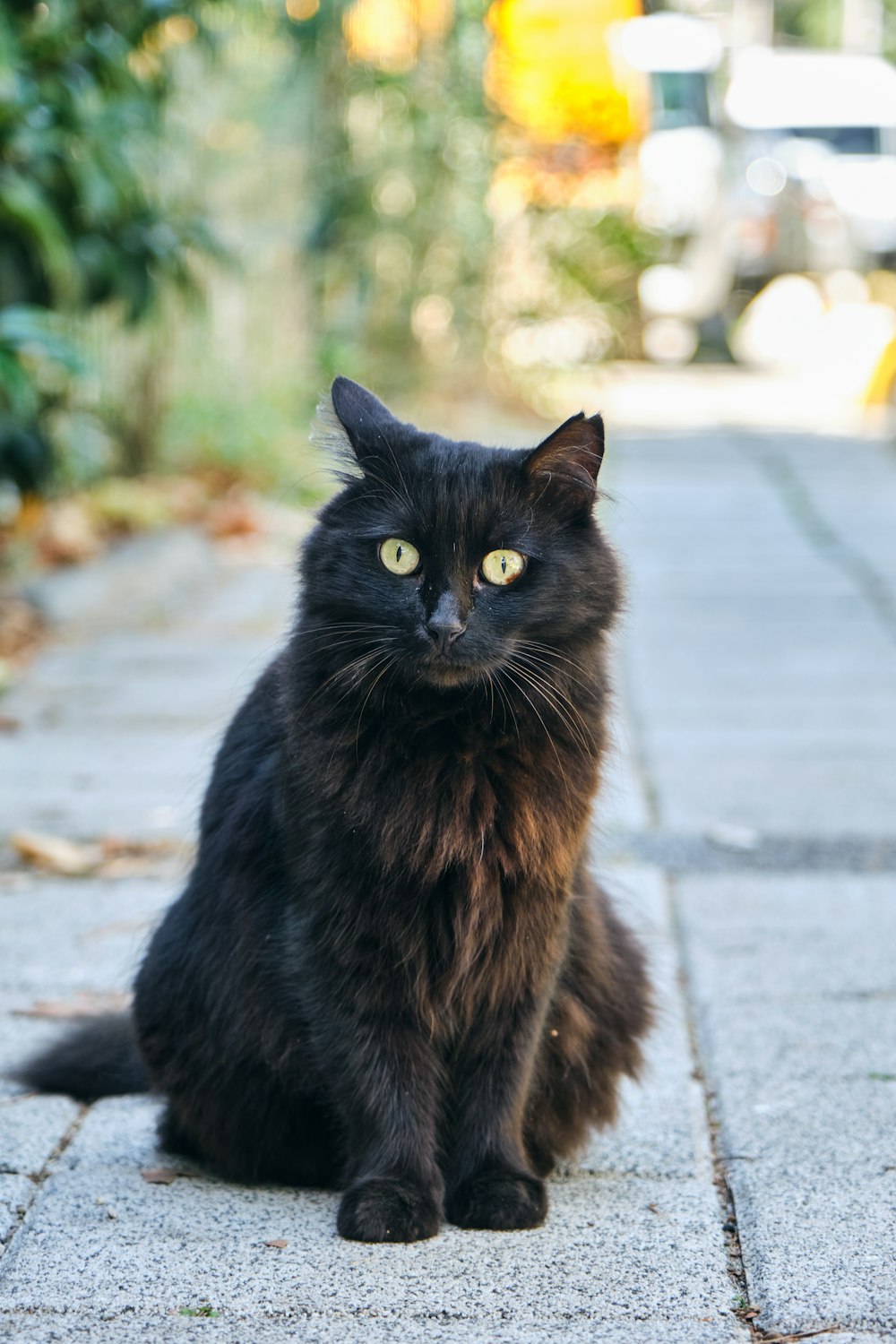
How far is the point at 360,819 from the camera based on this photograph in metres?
2.06

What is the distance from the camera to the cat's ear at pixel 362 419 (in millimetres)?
2170

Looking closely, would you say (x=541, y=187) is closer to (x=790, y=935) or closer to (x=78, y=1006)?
(x=790, y=935)

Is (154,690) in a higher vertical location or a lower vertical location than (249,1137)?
lower

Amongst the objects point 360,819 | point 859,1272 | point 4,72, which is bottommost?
point 859,1272

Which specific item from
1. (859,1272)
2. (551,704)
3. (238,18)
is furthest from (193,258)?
(859,1272)

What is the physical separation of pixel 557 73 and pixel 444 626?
10143 millimetres

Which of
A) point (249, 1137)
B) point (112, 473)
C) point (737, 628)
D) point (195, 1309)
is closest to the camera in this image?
point (195, 1309)

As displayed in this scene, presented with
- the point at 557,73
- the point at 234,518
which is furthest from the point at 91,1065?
the point at 557,73

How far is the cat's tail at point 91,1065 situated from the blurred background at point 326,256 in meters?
1.78

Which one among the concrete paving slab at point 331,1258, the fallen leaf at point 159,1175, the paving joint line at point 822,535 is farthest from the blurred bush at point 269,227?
the concrete paving slab at point 331,1258

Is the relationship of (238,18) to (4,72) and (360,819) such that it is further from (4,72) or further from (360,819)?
(360,819)

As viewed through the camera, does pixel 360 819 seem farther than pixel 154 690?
No

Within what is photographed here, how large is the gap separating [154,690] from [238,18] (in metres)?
4.18

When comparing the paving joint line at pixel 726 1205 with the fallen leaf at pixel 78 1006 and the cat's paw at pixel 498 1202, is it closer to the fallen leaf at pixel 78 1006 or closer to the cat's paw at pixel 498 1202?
the cat's paw at pixel 498 1202
